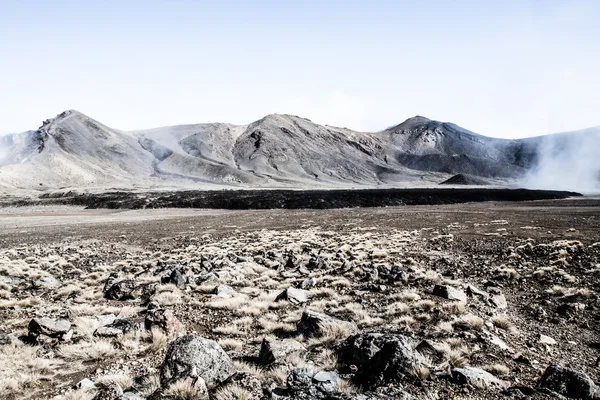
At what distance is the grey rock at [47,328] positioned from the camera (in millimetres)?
9156

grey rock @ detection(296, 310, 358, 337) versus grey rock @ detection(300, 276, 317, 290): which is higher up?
grey rock @ detection(296, 310, 358, 337)

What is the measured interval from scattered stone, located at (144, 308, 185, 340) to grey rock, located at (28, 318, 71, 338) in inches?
78.2

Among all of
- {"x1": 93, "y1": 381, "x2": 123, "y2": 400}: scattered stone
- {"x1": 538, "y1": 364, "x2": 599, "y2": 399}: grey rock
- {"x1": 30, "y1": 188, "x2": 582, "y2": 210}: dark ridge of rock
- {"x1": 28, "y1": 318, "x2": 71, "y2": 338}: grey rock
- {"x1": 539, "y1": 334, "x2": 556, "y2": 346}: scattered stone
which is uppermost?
{"x1": 538, "y1": 364, "x2": 599, "y2": 399}: grey rock

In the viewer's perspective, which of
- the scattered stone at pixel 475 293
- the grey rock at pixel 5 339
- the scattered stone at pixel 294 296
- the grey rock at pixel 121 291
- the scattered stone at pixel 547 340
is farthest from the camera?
the grey rock at pixel 121 291

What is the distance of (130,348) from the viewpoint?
8.57 meters

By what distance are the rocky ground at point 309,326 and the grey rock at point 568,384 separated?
0.02 meters

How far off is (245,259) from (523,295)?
1300cm

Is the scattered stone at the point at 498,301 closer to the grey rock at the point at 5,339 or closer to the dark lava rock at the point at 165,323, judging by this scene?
the dark lava rock at the point at 165,323

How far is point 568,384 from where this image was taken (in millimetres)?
5809

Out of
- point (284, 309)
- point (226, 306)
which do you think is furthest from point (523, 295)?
point (226, 306)

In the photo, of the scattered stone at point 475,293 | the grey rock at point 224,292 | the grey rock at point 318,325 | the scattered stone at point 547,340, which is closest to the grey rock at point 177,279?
the grey rock at point 224,292

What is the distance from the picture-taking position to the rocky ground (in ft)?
20.8

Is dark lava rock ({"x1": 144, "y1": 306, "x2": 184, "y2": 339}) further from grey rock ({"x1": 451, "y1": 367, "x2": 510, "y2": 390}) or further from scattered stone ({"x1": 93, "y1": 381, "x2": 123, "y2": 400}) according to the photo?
grey rock ({"x1": 451, "y1": 367, "x2": 510, "y2": 390})

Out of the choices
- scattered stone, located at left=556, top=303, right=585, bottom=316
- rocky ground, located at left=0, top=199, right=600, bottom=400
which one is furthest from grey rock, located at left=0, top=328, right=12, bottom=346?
scattered stone, located at left=556, top=303, right=585, bottom=316
